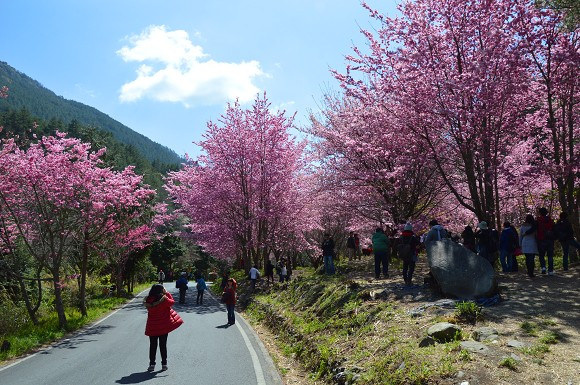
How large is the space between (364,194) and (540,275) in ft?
28.9

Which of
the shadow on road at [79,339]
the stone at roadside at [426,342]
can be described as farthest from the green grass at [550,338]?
the shadow on road at [79,339]

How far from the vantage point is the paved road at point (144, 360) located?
7562mm

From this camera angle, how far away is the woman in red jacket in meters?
8.34

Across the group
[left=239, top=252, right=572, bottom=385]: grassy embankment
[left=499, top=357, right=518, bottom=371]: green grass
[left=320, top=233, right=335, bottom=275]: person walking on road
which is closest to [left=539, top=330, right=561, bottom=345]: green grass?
[left=239, top=252, right=572, bottom=385]: grassy embankment

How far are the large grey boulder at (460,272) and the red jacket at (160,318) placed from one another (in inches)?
212

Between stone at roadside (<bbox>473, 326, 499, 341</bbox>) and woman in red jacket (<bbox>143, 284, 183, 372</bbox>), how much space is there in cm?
532

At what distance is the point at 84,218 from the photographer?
16.2 meters

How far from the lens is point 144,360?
924 cm

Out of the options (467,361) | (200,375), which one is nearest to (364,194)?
(200,375)

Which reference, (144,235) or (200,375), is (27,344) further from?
(144,235)

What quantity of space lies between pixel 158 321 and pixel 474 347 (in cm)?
570

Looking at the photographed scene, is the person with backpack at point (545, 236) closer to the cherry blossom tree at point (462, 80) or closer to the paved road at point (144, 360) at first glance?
the cherry blossom tree at point (462, 80)

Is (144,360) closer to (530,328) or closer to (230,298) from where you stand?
(230,298)

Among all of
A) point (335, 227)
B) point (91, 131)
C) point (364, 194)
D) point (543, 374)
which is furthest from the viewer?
point (91, 131)
